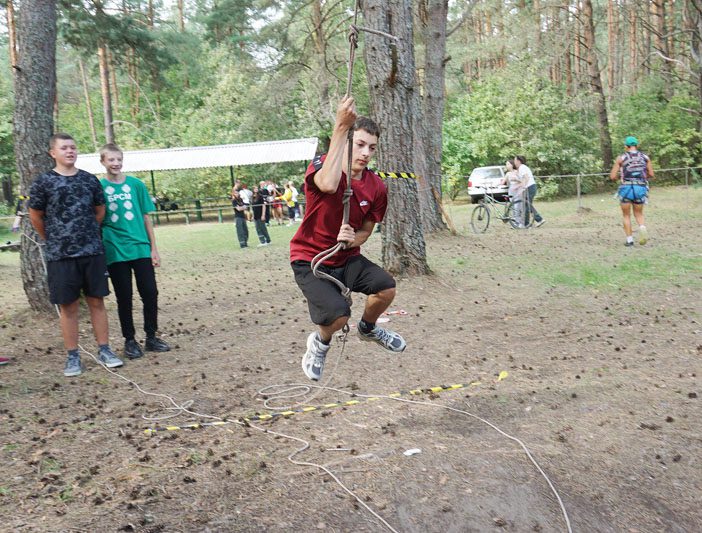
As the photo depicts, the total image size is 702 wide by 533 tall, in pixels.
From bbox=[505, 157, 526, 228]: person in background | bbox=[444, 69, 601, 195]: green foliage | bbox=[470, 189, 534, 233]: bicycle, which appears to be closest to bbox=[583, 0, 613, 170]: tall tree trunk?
bbox=[444, 69, 601, 195]: green foliage

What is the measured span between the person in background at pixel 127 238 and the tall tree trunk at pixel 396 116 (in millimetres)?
3884

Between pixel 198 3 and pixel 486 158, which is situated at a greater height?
pixel 198 3

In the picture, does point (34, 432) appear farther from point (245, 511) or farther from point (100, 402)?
point (245, 511)

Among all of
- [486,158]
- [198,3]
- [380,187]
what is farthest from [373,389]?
[198,3]

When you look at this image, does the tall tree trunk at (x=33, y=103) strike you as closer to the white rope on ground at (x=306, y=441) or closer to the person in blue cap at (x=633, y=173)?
the white rope on ground at (x=306, y=441)

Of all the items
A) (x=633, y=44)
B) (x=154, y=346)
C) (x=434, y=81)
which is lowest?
(x=154, y=346)

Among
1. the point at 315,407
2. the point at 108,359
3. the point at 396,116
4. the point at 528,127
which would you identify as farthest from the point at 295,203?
the point at 315,407

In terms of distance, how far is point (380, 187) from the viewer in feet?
17.3

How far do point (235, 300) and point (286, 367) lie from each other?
4049mm

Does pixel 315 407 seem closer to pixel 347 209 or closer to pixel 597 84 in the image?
pixel 347 209

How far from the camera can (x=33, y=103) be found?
8344 mm

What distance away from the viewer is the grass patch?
10250 mm

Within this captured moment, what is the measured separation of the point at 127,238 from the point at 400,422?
11.7ft

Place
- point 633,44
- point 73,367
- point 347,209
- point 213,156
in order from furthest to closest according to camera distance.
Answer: point 633,44
point 213,156
point 73,367
point 347,209
